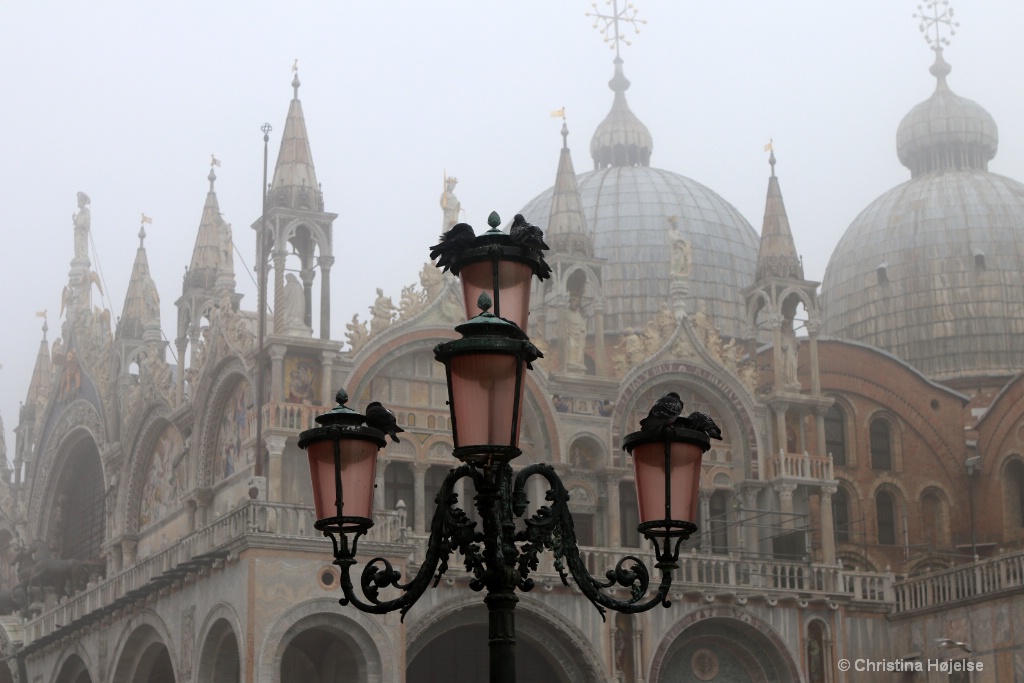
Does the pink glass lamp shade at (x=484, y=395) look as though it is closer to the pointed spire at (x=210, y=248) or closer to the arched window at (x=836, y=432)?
the pointed spire at (x=210, y=248)

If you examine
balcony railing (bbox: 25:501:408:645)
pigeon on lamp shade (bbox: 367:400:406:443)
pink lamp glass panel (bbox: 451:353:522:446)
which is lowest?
pink lamp glass panel (bbox: 451:353:522:446)

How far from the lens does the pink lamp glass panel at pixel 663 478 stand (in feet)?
33.3

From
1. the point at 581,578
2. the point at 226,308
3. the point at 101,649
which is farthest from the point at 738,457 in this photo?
the point at 581,578

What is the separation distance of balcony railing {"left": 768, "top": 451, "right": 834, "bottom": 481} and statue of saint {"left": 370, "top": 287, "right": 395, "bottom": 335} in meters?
9.25

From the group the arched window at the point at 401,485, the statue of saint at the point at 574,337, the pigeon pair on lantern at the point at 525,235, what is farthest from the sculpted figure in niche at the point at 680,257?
the pigeon pair on lantern at the point at 525,235

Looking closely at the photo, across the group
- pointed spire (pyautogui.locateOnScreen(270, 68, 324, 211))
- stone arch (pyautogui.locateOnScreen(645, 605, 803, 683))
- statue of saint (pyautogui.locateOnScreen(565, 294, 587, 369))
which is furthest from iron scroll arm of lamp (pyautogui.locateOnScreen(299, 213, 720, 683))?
statue of saint (pyautogui.locateOnScreen(565, 294, 587, 369))

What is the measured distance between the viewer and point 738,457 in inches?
1463

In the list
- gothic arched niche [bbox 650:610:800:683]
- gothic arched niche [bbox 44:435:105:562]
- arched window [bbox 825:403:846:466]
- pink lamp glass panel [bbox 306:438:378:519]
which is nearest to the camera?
pink lamp glass panel [bbox 306:438:378:519]

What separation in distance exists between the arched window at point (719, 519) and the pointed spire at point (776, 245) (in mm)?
5286

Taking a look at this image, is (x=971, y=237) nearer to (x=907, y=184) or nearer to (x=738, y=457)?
(x=907, y=184)

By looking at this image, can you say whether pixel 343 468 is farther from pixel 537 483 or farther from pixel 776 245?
pixel 776 245

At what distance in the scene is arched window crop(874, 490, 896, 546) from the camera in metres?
41.5

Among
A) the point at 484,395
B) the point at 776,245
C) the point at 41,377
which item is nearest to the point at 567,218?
the point at 776,245

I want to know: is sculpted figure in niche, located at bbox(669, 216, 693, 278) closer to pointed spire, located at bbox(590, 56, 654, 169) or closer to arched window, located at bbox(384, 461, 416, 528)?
arched window, located at bbox(384, 461, 416, 528)
